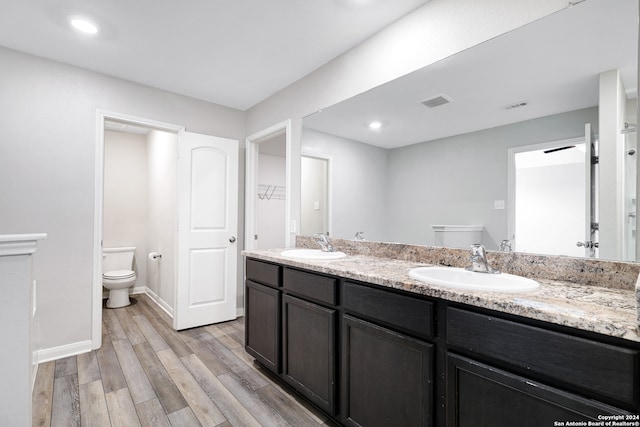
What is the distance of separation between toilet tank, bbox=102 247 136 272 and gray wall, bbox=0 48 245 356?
1646mm

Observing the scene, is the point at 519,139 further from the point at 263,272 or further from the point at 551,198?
the point at 263,272

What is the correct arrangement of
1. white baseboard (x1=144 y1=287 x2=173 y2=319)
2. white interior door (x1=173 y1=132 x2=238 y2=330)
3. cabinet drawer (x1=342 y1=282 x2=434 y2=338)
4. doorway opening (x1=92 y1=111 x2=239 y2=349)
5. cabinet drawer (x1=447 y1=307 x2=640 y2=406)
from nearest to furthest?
cabinet drawer (x1=447 y1=307 x2=640 y2=406) < cabinet drawer (x1=342 y1=282 x2=434 y2=338) < doorway opening (x1=92 y1=111 x2=239 y2=349) < white interior door (x1=173 y1=132 x2=238 y2=330) < white baseboard (x1=144 y1=287 x2=173 y2=319)

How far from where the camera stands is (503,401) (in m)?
0.98

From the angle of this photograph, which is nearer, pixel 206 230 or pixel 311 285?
pixel 311 285

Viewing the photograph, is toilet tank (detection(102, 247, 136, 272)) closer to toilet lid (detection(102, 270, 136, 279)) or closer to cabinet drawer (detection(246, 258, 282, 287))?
toilet lid (detection(102, 270, 136, 279))

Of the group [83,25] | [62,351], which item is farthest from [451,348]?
[62,351]

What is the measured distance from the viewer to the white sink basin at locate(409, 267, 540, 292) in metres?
1.14

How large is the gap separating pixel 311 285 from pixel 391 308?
0.58 m

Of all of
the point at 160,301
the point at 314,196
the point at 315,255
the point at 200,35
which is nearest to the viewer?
the point at 200,35

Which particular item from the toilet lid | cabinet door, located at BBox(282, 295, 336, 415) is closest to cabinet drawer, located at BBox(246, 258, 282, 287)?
cabinet door, located at BBox(282, 295, 336, 415)

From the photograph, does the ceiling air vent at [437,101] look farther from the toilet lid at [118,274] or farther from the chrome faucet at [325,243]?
the toilet lid at [118,274]

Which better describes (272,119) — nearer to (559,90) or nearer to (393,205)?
(393,205)

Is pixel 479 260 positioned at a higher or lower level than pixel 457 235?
lower

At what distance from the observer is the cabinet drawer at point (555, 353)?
774 mm
